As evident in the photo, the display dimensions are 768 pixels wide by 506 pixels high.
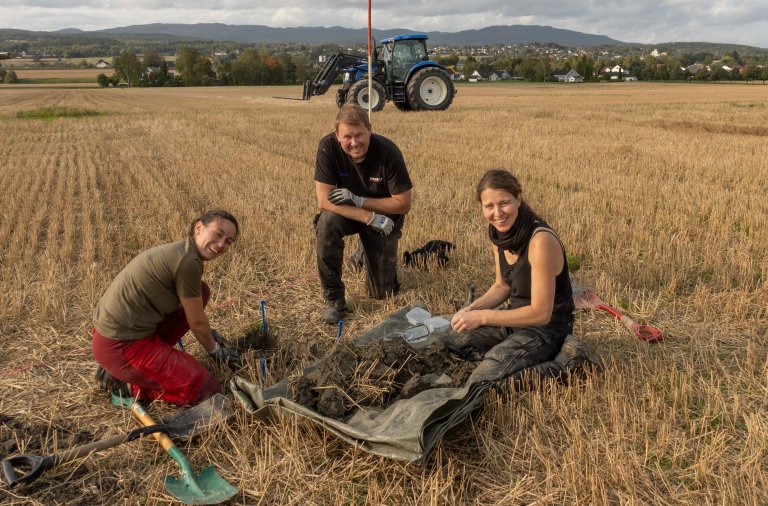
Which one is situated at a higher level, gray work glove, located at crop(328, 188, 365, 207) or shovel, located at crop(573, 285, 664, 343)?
gray work glove, located at crop(328, 188, 365, 207)

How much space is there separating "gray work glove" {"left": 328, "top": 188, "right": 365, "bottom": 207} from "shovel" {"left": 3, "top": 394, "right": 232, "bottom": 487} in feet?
6.64

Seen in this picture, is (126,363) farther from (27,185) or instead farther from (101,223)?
(27,185)

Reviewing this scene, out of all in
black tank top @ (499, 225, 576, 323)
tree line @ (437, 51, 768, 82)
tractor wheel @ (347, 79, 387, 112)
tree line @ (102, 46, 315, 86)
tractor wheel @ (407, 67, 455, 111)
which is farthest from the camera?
tree line @ (102, 46, 315, 86)

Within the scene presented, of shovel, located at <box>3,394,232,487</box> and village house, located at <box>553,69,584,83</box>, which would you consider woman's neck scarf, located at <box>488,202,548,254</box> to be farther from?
village house, located at <box>553,69,584,83</box>

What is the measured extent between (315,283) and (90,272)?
2112 millimetres

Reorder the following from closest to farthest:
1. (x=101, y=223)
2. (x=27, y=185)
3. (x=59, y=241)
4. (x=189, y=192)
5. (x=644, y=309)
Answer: (x=644, y=309)
(x=59, y=241)
(x=101, y=223)
(x=189, y=192)
(x=27, y=185)

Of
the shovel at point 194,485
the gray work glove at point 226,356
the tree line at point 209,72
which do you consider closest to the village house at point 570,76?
the tree line at point 209,72

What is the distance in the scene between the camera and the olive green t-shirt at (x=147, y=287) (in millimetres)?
3553

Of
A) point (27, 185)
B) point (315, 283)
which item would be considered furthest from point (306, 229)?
point (27, 185)

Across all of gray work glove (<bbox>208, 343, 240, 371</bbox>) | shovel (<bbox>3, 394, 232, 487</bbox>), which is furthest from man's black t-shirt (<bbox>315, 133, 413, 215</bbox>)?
shovel (<bbox>3, 394, 232, 487</bbox>)

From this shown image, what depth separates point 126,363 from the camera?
3.58 m

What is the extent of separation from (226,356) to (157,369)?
1.78ft

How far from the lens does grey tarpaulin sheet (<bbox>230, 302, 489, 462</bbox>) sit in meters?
2.84

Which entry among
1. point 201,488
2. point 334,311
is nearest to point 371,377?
point 201,488
